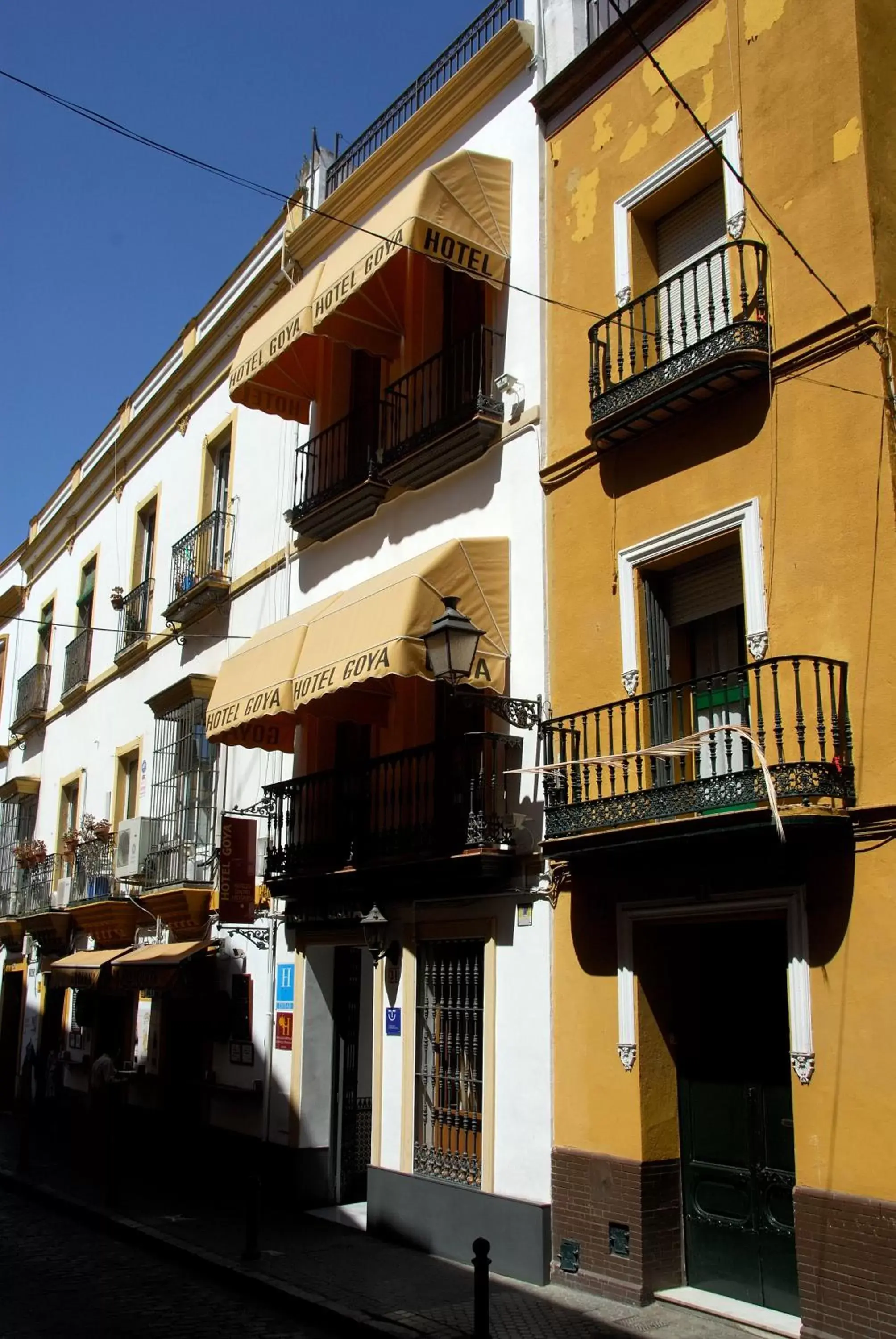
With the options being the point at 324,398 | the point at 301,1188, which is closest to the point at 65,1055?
the point at 301,1188

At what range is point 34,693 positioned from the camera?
24594mm

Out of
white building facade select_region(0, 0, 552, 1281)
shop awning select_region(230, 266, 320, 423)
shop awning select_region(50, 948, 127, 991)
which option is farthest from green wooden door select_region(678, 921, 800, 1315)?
shop awning select_region(50, 948, 127, 991)

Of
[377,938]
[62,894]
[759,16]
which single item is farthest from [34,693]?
[759,16]

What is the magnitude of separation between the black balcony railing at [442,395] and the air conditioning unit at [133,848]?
686 centimetres

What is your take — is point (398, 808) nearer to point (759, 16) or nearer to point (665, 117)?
point (665, 117)

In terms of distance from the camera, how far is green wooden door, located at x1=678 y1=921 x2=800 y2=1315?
8.28 meters

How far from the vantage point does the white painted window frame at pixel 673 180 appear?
29.5 feet

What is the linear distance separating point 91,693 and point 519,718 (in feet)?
43.2

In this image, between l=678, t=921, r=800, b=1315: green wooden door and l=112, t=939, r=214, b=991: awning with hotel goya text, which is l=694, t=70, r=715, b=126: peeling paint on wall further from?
l=112, t=939, r=214, b=991: awning with hotel goya text

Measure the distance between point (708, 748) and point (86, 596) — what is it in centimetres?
1688

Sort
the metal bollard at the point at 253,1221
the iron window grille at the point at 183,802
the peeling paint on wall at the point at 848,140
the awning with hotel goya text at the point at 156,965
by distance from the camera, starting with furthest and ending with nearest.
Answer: the iron window grille at the point at 183,802, the awning with hotel goya text at the point at 156,965, the metal bollard at the point at 253,1221, the peeling paint on wall at the point at 848,140

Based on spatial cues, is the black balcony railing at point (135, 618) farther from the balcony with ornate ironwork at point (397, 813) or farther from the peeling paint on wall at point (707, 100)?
the peeling paint on wall at point (707, 100)

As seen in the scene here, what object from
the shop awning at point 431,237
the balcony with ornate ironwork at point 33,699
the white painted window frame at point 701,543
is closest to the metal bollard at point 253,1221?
the white painted window frame at point 701,543

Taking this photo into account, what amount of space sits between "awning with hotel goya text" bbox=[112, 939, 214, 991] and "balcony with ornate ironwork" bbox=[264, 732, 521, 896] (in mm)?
2102
